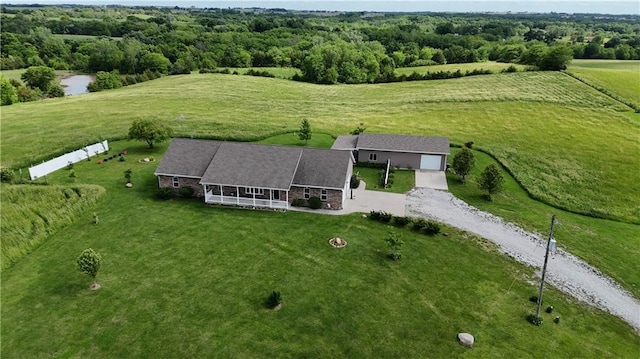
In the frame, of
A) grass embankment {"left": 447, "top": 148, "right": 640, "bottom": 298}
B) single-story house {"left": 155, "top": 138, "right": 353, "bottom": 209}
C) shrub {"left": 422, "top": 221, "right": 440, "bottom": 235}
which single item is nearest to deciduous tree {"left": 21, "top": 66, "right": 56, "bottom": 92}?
single-story house {"left": 155, "top": 138, "right": 353, "bottom": 209}

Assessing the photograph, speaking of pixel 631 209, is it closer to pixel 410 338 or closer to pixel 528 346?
pixel 528 346

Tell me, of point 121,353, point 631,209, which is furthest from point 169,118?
point 631,209

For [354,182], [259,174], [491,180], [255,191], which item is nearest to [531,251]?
[491,180]

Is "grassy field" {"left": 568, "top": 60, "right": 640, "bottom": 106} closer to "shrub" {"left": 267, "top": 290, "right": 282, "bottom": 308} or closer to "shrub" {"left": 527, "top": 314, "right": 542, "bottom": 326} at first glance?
"shrub" {"left": 527, "top": 314, "right": 542, "bottom": 326}

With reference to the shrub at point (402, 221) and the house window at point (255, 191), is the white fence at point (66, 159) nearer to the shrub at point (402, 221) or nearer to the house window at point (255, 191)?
the house window at point (255, 191)

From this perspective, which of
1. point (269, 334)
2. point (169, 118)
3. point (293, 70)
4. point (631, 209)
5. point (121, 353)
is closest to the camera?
point (121, 353)

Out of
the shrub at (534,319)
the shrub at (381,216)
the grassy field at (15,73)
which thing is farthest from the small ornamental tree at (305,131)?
the grassy field at (15,73)
